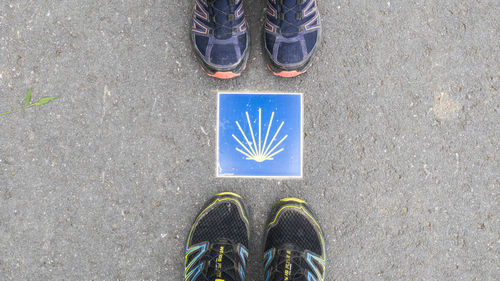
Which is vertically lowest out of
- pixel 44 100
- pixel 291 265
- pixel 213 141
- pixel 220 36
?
pixel 291 265

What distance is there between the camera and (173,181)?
187 centimetres

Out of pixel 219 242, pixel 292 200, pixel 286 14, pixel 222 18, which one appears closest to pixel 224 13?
pixel 222 18

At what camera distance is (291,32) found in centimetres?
177

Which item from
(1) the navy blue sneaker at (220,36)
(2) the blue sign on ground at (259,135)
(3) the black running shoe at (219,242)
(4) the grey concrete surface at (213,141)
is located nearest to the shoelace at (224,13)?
(1) the navy blue sneaker at (220,36)

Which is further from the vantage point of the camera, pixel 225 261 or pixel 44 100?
pixel 44 100

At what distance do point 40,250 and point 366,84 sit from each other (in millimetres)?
2241

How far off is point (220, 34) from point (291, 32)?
1.35 feet

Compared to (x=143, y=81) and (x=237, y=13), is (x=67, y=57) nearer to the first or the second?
(x=143, y=81)

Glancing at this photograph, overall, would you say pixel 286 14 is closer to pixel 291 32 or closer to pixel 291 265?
pixel 291 32

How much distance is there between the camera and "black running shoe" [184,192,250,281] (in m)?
1.79

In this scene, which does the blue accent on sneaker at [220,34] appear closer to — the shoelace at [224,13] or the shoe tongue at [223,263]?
the shoelace at [224,13]

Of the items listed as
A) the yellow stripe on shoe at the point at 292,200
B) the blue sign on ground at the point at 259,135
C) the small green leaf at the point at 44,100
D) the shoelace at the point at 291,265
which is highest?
the small green leaf at the point at 44,100

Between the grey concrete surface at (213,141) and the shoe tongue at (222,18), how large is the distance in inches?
9.1

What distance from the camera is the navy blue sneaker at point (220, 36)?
68.6 inches
